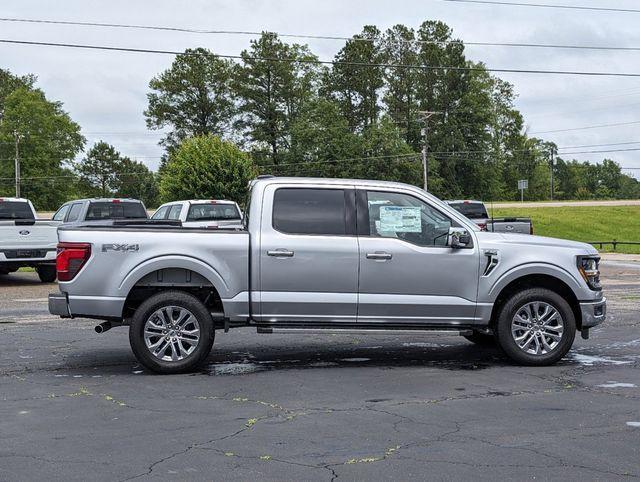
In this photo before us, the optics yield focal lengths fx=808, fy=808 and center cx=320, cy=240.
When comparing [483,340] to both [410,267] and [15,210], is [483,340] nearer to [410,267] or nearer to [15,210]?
[410,267]

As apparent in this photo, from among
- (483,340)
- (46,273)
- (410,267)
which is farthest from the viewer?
(46,273)

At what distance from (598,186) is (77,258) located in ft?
499

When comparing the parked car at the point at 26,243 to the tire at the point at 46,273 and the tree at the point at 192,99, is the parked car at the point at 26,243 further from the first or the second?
the tree at the point at 192,99

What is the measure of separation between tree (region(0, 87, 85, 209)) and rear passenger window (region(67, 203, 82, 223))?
72842mm

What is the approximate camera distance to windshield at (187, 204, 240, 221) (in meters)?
21.6

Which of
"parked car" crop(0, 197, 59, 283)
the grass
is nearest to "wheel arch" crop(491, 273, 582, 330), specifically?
"parked car" crop(0, 197, 59, 283)

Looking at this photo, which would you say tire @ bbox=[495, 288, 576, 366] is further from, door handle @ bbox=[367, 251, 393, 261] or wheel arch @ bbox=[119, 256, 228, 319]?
wheel arch @ bbox=[119, 256, 228, 319]

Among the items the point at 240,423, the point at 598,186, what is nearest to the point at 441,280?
the point at 240,423

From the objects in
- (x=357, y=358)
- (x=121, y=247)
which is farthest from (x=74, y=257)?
(x=357, y=358)

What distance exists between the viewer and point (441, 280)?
27.8 ft

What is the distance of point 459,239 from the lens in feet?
27.9

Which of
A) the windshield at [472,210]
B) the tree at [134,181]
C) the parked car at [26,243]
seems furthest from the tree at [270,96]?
the parked car at [26,243]

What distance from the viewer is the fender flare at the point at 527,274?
8.57 meters

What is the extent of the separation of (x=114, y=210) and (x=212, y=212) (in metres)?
2.61
